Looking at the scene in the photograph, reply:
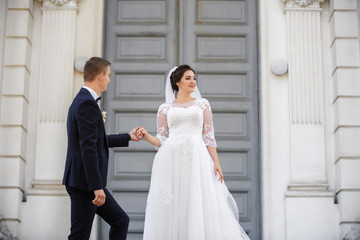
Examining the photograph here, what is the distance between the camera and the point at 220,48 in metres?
9.20

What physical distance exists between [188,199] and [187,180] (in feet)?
0.65

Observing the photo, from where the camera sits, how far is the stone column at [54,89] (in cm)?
851

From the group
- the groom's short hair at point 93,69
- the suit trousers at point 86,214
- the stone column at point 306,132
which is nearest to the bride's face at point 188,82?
the groom's short hair at point 93,69

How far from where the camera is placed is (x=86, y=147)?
5.33m

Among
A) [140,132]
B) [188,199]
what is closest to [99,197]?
[140,132]

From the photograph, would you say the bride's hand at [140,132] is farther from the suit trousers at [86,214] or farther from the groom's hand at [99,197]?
the groom's hand at [99,197]

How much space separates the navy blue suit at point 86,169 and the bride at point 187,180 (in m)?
1.18

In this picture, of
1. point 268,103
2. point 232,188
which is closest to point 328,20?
point 268,103

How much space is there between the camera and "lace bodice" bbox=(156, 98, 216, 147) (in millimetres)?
6996

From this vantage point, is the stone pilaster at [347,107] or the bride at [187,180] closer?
the bride at [187,180]

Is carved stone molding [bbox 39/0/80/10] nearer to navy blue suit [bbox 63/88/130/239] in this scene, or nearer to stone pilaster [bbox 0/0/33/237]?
stone pilaster [bbox 0/0/33/237]

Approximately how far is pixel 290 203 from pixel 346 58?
1994 millimetres

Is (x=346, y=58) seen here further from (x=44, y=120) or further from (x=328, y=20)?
(x=44, y=120)

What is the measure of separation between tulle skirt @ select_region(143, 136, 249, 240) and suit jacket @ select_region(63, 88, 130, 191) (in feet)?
4.62
